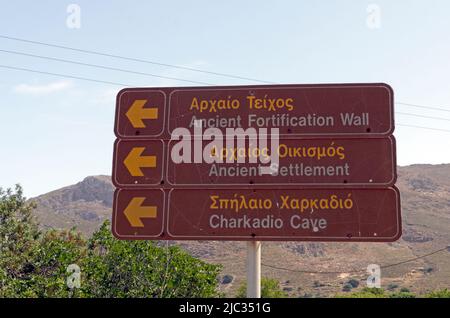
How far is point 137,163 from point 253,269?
2086mm

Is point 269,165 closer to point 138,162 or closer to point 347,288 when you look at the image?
point 138,162

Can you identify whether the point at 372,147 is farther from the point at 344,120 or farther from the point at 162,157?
the point at 162,157

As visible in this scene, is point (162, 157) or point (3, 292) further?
point (3, 292)

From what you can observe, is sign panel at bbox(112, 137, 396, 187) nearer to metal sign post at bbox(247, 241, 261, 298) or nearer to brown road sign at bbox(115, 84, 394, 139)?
brown road sign at bbox(115, 84, 394, 139)

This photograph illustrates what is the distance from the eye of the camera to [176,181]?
6020mm

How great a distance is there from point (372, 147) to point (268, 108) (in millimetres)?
1465

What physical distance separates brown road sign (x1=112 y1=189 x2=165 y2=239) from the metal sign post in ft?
3.93

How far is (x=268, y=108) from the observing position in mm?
6141

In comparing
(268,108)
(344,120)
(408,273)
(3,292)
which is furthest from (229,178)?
(408,273)

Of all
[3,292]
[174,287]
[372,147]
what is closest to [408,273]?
[174,287]

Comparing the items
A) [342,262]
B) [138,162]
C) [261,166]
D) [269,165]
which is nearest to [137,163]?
[138,162]

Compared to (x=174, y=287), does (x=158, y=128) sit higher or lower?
higher
